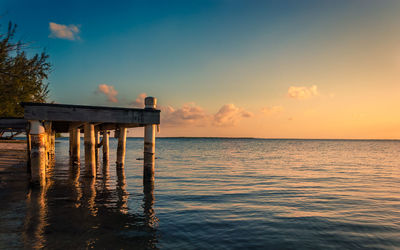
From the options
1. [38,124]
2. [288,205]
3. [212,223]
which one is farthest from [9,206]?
[288,205]

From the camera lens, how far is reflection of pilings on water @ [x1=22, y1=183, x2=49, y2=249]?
6.72 meters

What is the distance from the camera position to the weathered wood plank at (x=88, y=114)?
12734 millimetres

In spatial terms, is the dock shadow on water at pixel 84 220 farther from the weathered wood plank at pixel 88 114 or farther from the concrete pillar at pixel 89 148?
the weathered wood plank at pixel 88 114

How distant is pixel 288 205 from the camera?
12.0 m

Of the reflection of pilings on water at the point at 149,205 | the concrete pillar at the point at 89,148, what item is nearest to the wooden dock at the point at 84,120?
the concrete pillar at the point at 89,148

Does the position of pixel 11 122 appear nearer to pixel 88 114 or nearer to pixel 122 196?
pixel 88 114

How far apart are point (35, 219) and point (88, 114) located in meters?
6.54

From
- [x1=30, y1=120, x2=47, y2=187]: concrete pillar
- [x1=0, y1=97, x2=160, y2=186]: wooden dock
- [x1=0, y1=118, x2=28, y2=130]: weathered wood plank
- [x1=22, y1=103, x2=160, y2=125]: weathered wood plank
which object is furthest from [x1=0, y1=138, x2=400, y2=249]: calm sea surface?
[x1=0, y1=118, x2=28, y2=130]: weathered wood plank

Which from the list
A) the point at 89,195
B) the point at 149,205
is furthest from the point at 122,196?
the point at 149,205

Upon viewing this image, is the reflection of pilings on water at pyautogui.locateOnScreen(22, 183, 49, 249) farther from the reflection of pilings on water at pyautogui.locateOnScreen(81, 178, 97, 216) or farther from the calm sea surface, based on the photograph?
the reflection of pilings on water at pyautogui.locateOnScreen(81, 178, 97, 216)

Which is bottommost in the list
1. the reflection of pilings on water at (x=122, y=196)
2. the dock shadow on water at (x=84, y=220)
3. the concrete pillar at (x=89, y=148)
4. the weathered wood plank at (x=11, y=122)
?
the reflection of pilings on water at (x=122, y=196)

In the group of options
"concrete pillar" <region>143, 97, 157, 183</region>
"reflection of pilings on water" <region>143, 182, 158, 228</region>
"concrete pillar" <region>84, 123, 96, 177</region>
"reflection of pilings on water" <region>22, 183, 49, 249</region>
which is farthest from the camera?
"concrete pillar" <region>84, 123, 96, 177</region>

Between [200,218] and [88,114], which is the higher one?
[88,114]

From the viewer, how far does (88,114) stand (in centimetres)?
1391
